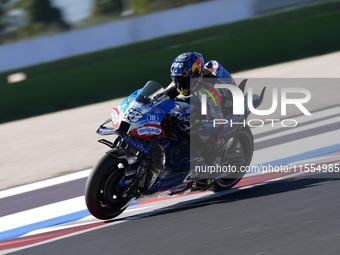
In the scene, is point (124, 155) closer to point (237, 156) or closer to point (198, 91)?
point (198, 91)

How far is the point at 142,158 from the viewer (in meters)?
5.55

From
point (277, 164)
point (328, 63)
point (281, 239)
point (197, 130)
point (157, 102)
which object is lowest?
point (328, 63)

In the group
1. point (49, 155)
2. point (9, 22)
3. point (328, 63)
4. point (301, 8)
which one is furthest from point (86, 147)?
point (9, 22)

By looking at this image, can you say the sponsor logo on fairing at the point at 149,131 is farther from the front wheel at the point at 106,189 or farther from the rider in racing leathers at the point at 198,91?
the rider in racing leathers at the point at 198,91

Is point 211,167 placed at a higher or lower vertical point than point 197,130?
lower

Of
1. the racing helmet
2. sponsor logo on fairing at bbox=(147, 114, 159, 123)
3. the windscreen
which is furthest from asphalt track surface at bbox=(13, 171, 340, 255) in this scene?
the racing helmet

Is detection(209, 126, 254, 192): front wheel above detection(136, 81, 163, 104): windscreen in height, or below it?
below

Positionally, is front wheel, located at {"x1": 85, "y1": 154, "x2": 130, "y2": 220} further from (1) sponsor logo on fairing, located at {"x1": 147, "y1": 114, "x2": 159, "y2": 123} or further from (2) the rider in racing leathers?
(2) the rider in racing leathers

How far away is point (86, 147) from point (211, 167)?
187 inches

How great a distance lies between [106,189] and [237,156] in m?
1.72

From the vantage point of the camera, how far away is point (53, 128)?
13.6 metres

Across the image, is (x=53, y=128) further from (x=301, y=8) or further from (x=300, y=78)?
(x=301, y=8)

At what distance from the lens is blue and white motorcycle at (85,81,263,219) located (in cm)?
540

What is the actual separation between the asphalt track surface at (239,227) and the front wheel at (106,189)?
16cm
